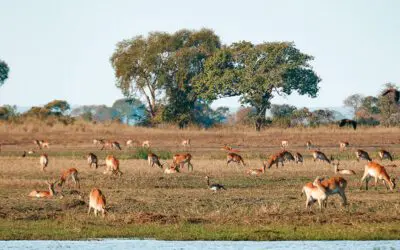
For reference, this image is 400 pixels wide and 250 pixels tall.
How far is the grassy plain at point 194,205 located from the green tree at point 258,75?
22164 millimetres

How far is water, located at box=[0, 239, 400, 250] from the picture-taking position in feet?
54.7

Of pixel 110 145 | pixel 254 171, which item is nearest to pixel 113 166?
pixel 254 171

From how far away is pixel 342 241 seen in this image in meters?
17.5

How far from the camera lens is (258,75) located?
61.9 metres

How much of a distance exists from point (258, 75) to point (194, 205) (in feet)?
133

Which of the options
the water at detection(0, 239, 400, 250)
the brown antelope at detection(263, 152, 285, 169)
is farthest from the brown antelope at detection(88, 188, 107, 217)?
the brown antelope at detection(263, 152, 285, 169)

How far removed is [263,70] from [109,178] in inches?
1382

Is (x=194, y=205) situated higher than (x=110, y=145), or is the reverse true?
(x=110, y=145)

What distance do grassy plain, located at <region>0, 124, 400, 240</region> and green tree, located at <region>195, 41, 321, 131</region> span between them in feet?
72.7

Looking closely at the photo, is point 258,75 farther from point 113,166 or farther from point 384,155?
point 113,166

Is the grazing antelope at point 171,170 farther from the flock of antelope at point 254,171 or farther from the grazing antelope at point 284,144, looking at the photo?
the grazing antelope at point 284,144

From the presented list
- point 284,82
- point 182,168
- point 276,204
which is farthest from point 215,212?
point 284,82

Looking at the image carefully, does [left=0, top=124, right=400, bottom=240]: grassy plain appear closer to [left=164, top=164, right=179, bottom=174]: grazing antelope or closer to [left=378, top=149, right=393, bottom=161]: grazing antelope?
[left=164, top=164, right=179, bottom=174]: grazing antelope

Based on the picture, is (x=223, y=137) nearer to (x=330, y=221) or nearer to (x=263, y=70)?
(x=263, y=70)
